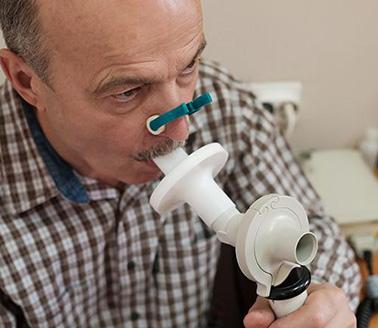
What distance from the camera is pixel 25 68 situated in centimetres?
87

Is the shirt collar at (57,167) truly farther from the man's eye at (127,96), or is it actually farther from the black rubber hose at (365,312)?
the black rubber hose at (365,312)

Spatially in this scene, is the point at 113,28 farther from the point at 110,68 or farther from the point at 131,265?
the point at 131,265

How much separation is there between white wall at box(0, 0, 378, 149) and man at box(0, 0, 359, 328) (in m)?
0.12

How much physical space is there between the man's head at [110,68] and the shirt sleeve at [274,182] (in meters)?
0.28

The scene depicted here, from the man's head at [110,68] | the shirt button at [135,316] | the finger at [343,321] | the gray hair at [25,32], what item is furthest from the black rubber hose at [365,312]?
the gray hair at [25,32]

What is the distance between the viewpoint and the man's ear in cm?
87

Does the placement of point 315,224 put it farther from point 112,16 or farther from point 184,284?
point 112,16

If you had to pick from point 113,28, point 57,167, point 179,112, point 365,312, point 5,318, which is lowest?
point 365,312

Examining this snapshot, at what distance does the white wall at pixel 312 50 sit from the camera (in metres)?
1.23

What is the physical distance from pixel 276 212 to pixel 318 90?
0.76 m

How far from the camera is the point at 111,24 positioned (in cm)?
75

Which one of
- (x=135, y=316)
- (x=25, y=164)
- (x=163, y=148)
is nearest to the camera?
(x=163, y=148)

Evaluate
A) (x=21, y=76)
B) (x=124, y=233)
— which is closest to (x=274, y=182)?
(x=124, y=233)

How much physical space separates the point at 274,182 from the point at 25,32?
0.55 metres
